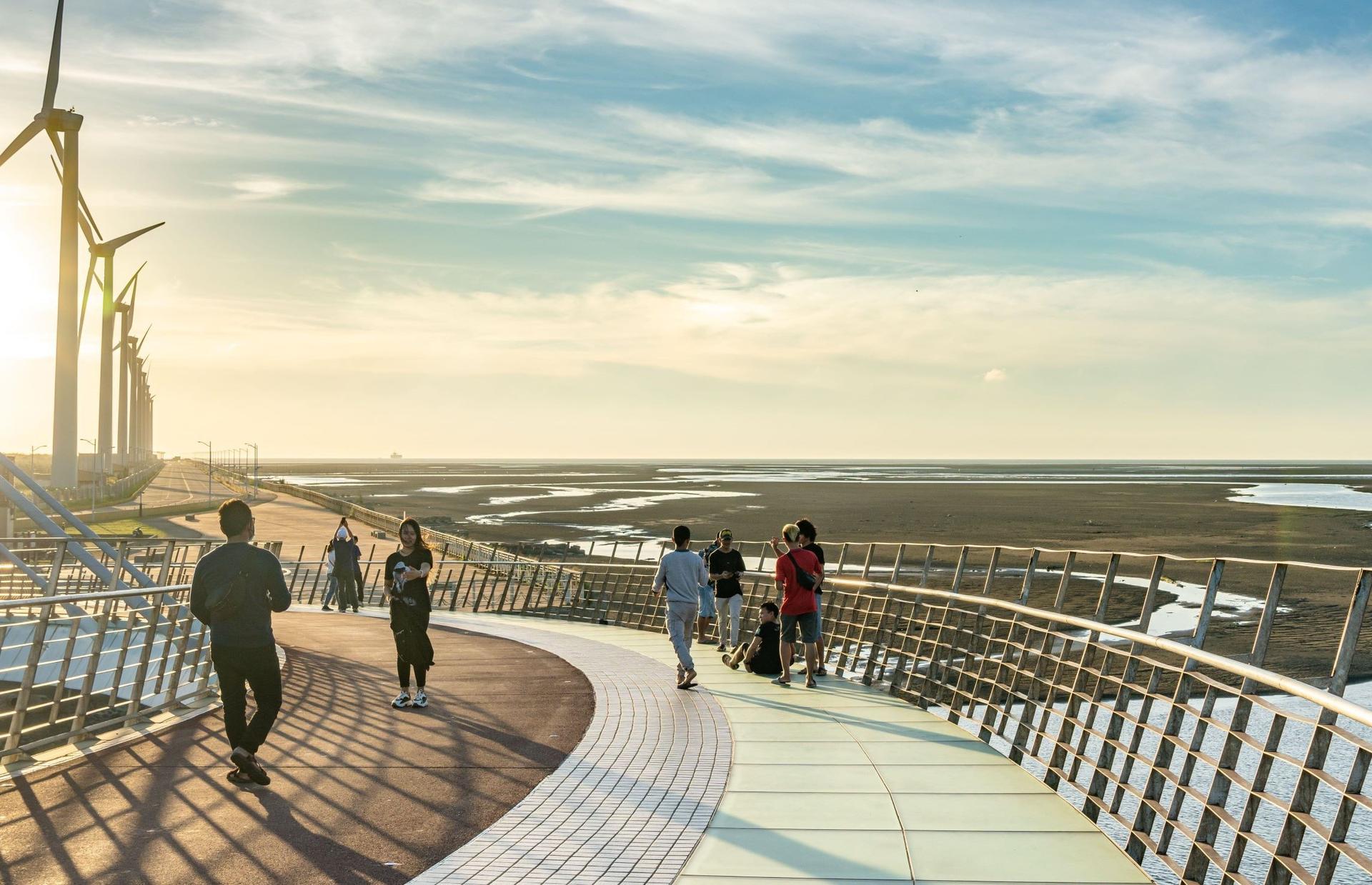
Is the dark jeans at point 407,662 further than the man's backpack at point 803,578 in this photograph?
No

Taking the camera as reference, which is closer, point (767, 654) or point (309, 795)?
point (309, 795)

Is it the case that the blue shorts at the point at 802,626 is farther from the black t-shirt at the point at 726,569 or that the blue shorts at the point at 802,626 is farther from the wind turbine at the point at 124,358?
the wind turbine at the point at 124,358

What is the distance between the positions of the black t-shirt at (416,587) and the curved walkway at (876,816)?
10.5 ft

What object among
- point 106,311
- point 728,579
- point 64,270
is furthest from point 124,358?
point 728,579

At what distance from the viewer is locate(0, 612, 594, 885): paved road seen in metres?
6.39

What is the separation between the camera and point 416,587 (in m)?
11.8

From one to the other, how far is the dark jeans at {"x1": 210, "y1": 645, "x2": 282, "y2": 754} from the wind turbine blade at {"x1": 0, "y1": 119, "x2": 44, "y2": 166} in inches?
1627

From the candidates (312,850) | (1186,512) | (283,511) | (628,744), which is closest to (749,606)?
(628,744)

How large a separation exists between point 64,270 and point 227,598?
122 ft

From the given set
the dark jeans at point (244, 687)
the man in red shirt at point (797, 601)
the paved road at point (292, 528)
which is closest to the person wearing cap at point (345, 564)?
the paved road at point (292, 528)

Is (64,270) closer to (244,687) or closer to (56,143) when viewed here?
(56,143)

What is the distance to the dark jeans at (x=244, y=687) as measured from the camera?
8.27m

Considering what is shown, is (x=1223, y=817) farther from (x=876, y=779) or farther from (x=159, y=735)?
(x=159, y=735)

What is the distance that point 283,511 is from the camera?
82.6 meters
